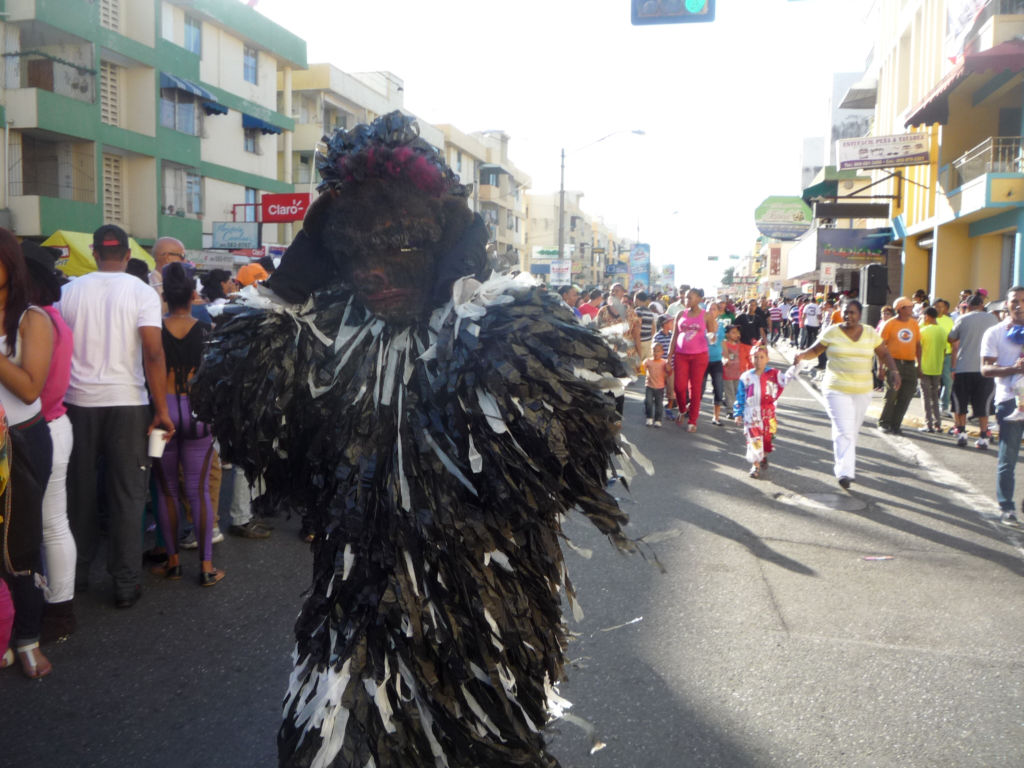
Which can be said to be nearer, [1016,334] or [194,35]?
[1016,334]

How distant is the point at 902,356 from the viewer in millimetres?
11227

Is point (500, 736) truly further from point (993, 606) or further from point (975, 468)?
point (975, 468)

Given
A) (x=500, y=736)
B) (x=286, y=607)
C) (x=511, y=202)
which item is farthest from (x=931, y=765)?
(x=511, y=202)

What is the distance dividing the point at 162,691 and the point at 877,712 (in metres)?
2.84

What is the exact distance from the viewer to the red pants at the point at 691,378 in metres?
10.9

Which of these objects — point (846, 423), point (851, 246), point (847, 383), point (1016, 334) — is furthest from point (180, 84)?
point (1016, 334)

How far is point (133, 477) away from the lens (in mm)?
4395

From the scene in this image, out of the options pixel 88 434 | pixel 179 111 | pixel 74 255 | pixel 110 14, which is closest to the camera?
pixel 88 434

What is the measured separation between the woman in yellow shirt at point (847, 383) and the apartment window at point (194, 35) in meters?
25.4

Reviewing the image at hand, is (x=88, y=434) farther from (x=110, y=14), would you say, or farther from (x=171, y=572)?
(x=110, y=14)

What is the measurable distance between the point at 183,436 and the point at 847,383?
→ 5.40 metres

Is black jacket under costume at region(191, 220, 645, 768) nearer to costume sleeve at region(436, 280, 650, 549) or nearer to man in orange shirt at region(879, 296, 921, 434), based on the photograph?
costume sleeve at region(436, 280, 650, 549)

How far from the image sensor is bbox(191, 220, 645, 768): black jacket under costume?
6.27ft

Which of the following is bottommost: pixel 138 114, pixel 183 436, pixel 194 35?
pixel 183 436
